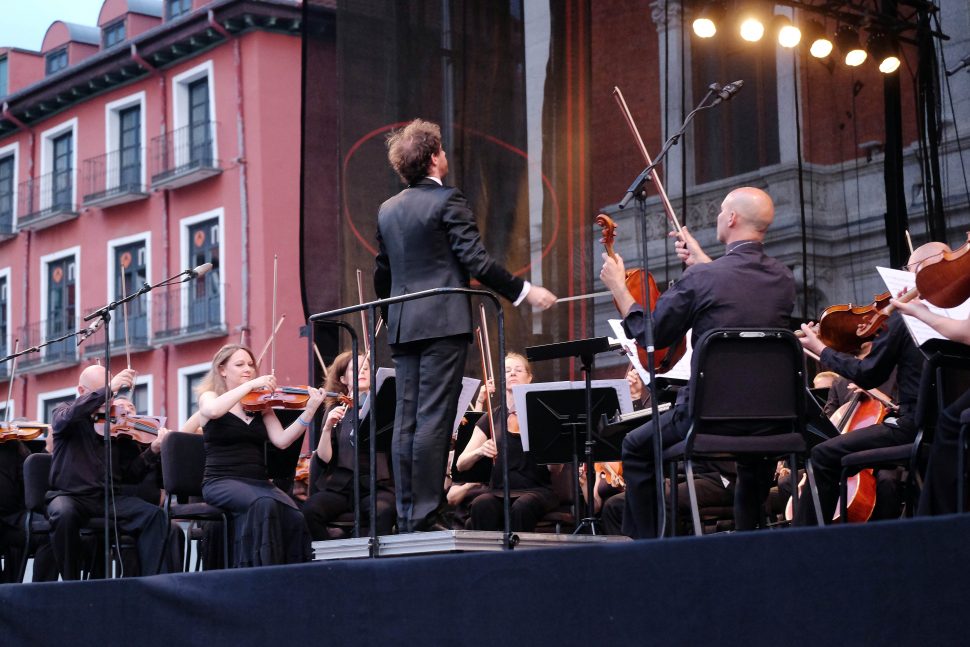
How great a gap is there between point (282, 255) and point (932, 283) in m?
13.9

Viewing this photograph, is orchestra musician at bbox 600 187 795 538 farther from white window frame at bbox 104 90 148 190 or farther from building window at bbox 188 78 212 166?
white window frame at bbox 104 90 148 190

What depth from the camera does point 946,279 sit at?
3.80 metres

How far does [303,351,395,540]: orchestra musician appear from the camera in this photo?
6.29 m

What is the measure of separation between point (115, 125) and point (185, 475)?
48.2 feet

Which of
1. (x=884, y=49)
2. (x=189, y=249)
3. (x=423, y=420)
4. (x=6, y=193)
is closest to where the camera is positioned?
(x=423, y=420)

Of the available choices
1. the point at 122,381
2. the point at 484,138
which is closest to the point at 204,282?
the point at 484,138

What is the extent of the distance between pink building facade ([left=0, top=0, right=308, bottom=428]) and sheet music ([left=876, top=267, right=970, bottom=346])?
1191 centimetres

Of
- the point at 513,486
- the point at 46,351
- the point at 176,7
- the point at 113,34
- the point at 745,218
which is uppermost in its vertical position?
the point at 176,7

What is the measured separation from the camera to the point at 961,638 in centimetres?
278

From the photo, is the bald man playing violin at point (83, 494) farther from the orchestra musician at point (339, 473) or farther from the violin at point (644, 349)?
the violin at point (644, 349)

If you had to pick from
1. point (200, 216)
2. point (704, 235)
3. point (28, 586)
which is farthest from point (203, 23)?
point (28, 586)

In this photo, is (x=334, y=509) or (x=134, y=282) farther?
(x=134, y=282)

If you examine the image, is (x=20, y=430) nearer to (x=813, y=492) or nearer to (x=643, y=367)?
(x=643, y=367)

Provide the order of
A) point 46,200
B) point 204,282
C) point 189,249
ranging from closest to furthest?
point 204,282, point 189,249, point 46,200
